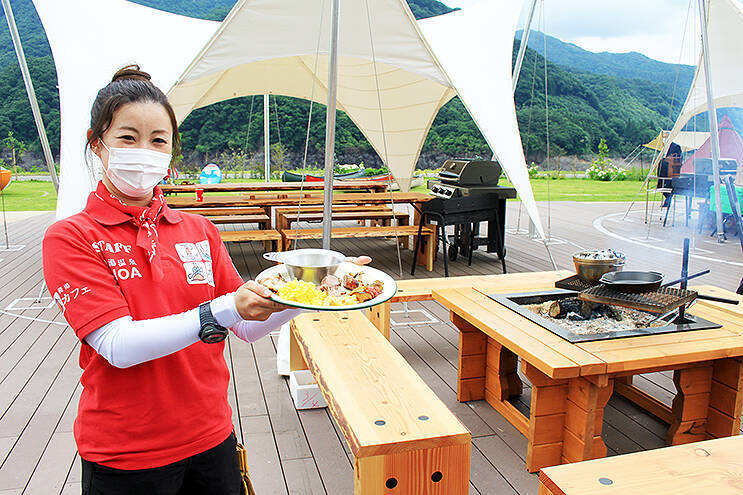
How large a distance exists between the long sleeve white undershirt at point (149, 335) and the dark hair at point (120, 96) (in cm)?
41

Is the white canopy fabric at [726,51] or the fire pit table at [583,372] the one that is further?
the white canopy fabric at [726,51]

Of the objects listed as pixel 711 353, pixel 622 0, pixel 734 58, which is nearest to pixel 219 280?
pixel 711 353

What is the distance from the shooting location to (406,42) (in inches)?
197

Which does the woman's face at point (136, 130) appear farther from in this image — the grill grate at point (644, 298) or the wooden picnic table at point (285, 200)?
Result: the wooden picnic table at point (285, 200)

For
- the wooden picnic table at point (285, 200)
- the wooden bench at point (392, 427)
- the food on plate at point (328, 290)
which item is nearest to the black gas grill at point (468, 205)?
the wooden picnic table at point (285, 200)

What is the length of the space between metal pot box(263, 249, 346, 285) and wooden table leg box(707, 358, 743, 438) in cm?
205

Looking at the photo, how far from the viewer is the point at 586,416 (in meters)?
2.25

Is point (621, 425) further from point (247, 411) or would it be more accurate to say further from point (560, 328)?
point (247, 411)

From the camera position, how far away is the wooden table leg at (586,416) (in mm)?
2217

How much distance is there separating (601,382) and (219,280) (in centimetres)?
153

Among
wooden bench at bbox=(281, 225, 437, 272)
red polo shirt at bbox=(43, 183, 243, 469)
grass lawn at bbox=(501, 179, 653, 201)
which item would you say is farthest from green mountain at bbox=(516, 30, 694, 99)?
red polo shirt at bbox=(43, 183, 243, 469)

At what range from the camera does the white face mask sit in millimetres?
1167

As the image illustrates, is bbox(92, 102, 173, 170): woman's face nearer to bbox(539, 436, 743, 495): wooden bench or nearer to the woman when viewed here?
the woman

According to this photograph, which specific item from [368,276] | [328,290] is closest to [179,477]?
[328,290]
